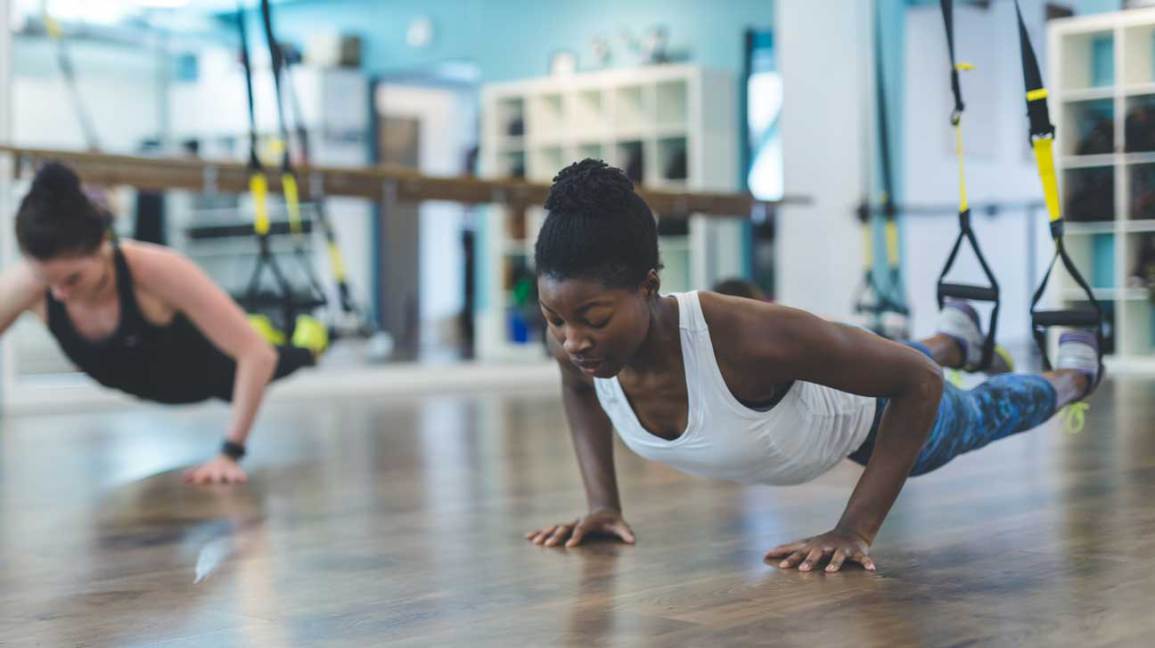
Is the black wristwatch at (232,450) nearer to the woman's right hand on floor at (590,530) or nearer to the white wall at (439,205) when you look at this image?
the woman's right hand on floor at (590,530)

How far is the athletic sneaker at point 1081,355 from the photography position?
2742 millimetres

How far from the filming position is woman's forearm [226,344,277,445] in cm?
335

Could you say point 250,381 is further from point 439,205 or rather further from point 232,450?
point 439,205

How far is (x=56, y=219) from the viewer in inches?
112

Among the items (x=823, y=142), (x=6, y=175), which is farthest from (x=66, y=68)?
(x=823, y=142)

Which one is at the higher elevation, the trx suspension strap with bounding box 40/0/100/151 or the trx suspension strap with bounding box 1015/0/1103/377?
Answer: the trx suspension strap with bounding box 40/0/100/151

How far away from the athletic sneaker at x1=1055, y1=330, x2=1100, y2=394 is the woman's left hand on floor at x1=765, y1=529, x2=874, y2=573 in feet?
3.09

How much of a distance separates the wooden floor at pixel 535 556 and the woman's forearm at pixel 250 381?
17cm

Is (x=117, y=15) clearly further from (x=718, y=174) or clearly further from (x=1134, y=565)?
(x=1134, y=565)

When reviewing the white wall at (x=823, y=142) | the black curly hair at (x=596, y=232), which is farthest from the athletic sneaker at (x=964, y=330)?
the white wall at (x=823, y=142)

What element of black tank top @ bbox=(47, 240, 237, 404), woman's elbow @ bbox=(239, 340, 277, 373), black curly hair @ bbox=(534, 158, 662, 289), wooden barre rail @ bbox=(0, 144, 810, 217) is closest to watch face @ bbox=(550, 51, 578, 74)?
wooden barre rail @ bbox=(0, 144, 810, 217)

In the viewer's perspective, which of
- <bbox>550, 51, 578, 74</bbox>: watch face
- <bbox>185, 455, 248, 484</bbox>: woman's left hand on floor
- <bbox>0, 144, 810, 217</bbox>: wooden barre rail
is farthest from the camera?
<bbox>550, 51, 578, 74</bbox>: watch face

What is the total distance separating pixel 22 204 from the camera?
2.88 m

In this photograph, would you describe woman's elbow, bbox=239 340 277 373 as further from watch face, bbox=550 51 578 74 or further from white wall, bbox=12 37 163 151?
watch face, bbox=550 51 578 74
